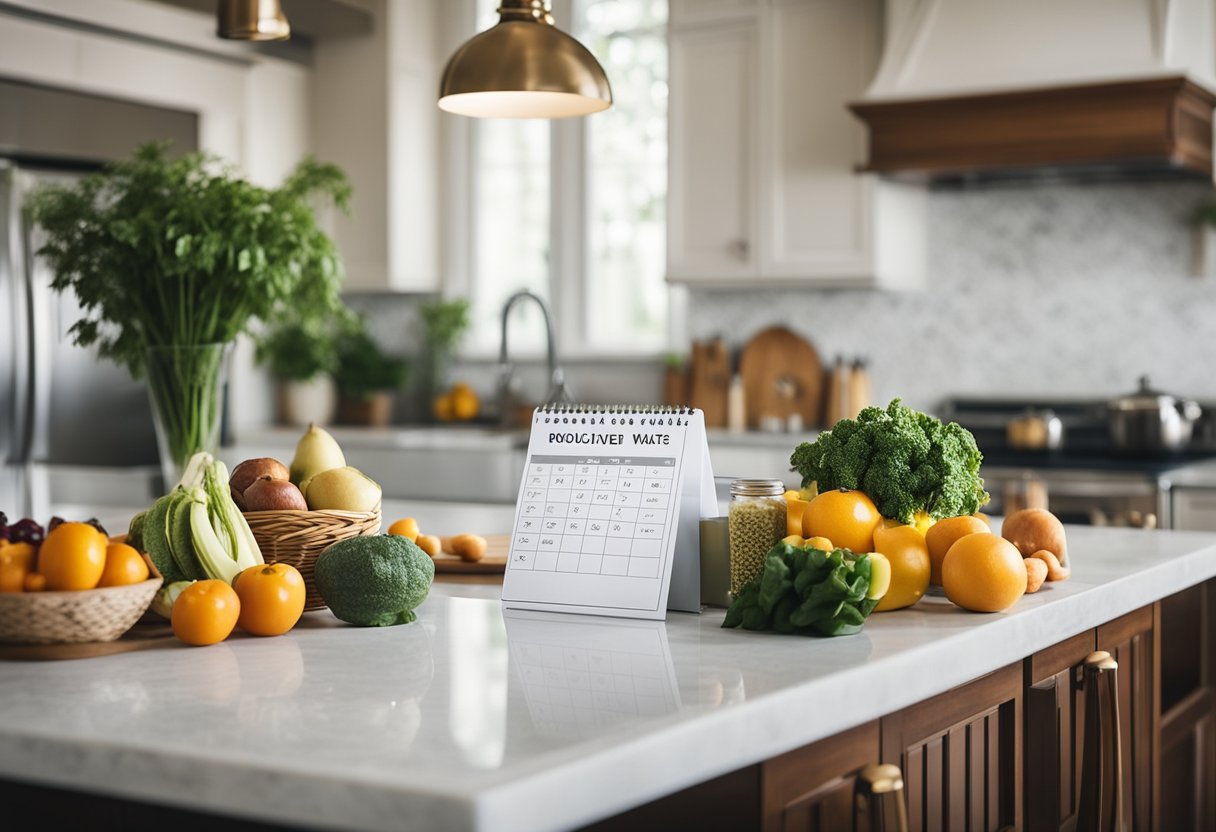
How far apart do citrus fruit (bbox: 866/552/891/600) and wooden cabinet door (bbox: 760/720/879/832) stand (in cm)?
19

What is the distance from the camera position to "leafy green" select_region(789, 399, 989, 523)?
6.04 feet

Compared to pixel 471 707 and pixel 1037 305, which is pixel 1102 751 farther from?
pixel 1037 305

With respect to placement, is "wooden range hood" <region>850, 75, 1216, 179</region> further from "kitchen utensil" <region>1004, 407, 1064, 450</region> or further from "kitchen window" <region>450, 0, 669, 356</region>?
"kitchen window" <region>450, 0, 669, 356</region>

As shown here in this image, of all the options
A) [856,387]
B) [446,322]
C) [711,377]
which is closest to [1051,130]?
[856,387]

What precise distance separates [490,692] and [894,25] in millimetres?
3530

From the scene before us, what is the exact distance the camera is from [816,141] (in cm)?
472

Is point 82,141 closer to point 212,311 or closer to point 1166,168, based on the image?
point 212,311

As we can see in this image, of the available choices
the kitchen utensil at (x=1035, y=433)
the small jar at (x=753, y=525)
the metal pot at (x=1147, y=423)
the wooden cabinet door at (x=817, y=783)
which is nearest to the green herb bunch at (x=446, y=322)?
the kitchen utensil at (x=1035, y=433)

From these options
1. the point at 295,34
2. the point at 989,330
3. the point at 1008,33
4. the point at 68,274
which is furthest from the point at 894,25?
the point at 68,274

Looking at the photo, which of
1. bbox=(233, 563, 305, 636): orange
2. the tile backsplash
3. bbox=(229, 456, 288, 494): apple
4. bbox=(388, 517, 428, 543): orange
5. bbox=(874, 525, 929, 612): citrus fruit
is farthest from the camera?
the tile backsplash

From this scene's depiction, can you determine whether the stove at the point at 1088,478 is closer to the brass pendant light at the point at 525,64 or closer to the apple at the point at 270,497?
the brass pendant light at the point at 525,64

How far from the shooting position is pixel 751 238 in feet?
15.8

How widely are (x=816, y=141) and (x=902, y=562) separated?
3160 mm

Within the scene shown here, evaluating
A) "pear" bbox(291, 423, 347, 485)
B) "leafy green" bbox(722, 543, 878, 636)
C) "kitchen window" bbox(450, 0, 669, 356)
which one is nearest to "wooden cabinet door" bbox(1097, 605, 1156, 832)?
"leafy green" bbox(722, 543, 878, 636)
